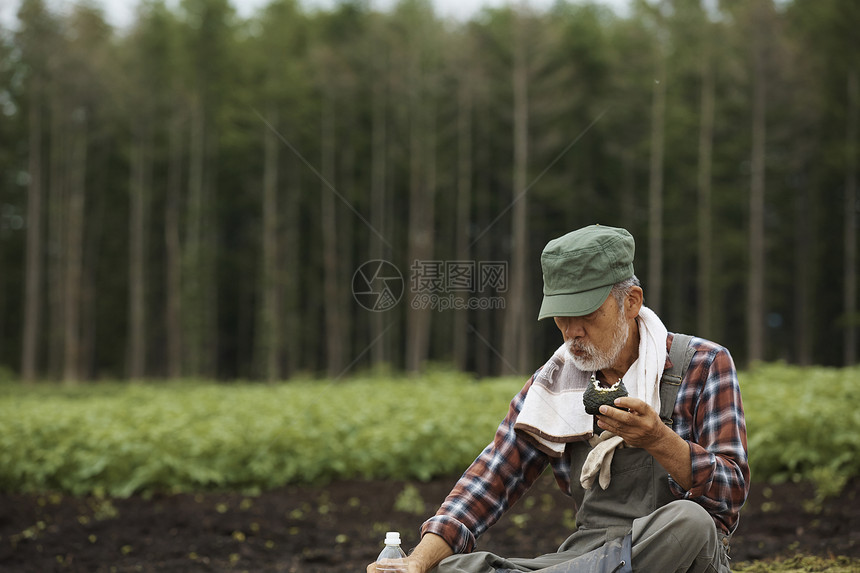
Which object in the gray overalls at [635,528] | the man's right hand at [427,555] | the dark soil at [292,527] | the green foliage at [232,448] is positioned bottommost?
the dark soil at [292,527]

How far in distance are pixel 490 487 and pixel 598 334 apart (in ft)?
1.69

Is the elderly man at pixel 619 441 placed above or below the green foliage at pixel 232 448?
above

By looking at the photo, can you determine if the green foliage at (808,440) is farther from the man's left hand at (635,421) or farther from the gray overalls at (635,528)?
the man's left hand at (635,421)

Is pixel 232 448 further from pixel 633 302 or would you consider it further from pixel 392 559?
pixel 633 302

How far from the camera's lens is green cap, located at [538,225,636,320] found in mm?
2096

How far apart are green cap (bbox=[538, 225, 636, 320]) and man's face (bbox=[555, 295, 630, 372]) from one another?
2.1 inches

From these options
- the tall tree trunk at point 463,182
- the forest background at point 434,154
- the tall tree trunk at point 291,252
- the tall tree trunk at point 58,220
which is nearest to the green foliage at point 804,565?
the forest background at point 434,154

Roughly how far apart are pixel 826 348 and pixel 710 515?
23393 millimetres

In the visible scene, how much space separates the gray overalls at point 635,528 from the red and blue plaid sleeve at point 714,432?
3 cm

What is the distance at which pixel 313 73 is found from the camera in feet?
72.2

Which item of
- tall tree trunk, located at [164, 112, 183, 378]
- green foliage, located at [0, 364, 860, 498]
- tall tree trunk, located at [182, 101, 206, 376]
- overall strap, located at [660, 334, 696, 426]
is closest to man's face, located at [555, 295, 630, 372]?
overall strap, located at [660, 334, 696, 426]

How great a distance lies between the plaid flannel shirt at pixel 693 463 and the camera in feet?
6.66

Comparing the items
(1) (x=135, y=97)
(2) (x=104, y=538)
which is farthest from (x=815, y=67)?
(2) (x=104, y=538)

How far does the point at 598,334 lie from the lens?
2162 millimetres
